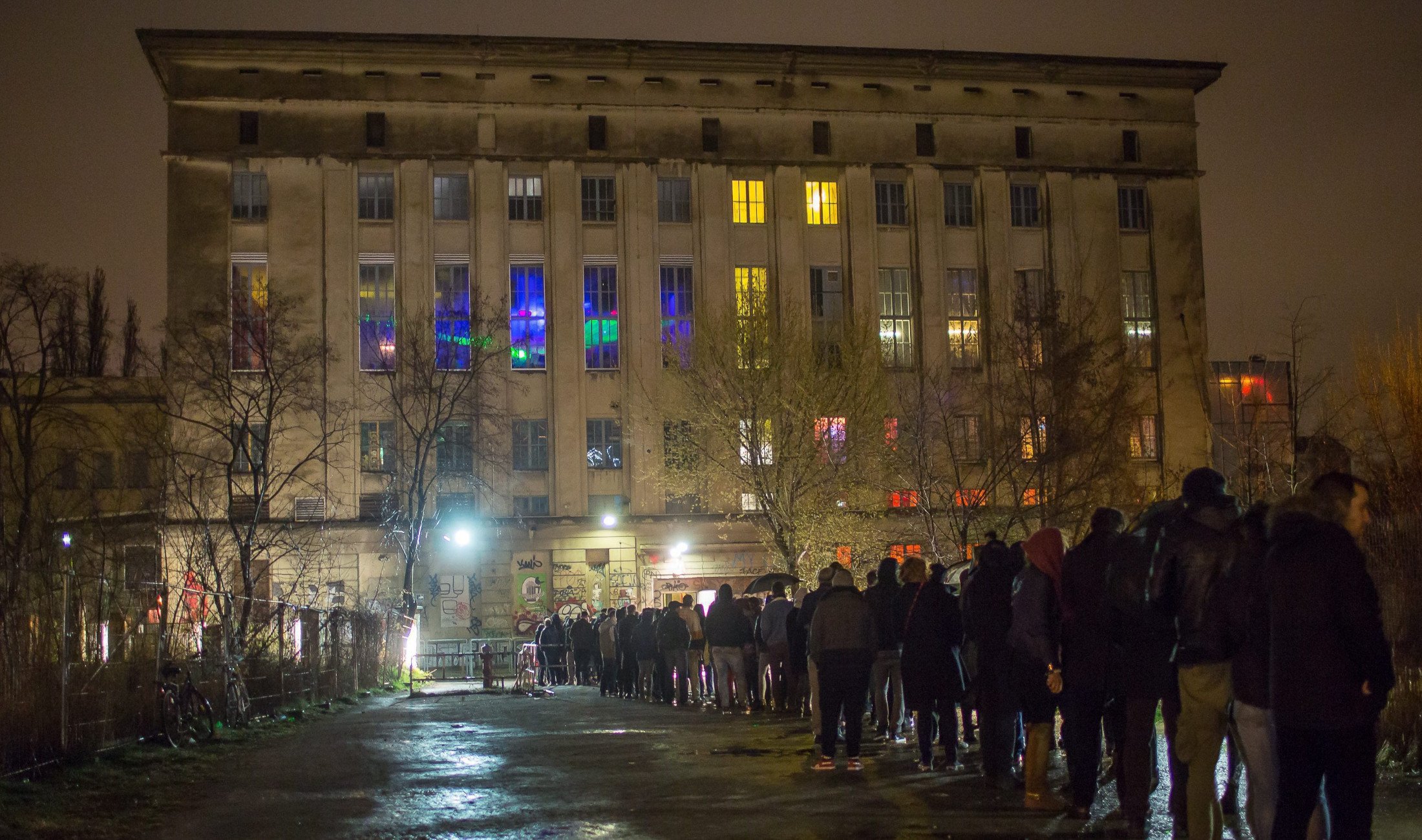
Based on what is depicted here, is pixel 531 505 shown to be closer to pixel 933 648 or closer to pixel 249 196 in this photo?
pixel 249 196

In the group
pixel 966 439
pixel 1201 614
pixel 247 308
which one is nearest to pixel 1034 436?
pixel 966 439

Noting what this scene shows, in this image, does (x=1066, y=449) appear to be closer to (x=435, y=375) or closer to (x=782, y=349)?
(x=782, y=349)

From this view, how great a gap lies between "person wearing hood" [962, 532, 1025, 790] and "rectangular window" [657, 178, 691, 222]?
155 feet

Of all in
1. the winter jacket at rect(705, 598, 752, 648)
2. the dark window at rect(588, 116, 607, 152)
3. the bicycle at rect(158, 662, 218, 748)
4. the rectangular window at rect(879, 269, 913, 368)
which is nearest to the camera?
the bicycle at rect(158, 662, 218, 748)

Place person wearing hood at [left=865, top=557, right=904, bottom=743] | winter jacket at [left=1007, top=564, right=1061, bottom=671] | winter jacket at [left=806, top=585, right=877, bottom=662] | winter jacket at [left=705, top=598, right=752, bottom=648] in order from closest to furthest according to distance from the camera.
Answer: winter jacket at [left=1007, top=564, right=1061, bottom=671]
winter jacket at [left=806, top=585, right=877, bottom=662]
person wearing hood at [left=865, top=557, right=904, bottom=743]
winter jacket at [left=705, top=598, right=752, bottom=648]

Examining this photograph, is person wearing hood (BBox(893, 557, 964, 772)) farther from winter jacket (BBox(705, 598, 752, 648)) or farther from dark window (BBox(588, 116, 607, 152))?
dark window (BBox(588, 116, 607, 152))

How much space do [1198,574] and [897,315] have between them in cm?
5194

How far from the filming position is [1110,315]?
5619cm

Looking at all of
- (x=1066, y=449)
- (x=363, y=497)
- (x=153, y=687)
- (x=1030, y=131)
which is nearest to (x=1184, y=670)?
(x=153, y=687)

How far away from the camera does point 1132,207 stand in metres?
62.1

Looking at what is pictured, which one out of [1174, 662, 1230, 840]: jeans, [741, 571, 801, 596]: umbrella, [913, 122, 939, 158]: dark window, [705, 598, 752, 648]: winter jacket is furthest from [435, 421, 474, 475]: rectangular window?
[1174, 662, 1230, 840]: jeans

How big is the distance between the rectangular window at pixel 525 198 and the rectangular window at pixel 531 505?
455 inches

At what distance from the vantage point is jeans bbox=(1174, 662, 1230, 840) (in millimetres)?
8023

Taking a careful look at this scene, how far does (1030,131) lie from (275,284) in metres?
33.3
